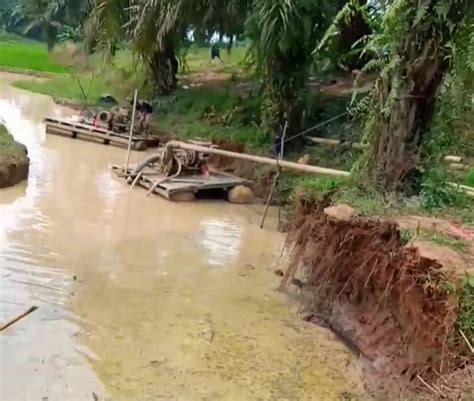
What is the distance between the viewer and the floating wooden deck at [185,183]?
9859 millimetres

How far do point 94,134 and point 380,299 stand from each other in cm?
1070

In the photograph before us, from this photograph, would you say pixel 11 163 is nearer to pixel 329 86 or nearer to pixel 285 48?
pixel 285 48

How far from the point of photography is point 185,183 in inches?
395

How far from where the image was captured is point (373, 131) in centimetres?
596

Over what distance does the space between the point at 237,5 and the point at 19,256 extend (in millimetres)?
5794

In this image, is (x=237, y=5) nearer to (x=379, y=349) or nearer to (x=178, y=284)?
(x=178, y=284)

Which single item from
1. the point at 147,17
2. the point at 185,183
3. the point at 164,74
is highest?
the point at 147,17

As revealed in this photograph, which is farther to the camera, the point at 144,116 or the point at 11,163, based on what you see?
the point at 144,116

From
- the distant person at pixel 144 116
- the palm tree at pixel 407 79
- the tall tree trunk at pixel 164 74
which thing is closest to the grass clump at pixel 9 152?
the distant person at pixel 144 116

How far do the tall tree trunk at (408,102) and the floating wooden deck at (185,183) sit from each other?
14.3 ft

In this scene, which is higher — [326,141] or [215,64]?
[215,64]

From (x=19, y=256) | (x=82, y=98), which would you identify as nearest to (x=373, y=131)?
(x=19, y=256)

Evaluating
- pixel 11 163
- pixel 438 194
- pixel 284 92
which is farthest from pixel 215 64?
pixel 438 194

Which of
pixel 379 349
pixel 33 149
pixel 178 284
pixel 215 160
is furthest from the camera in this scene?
pixel 33 149
